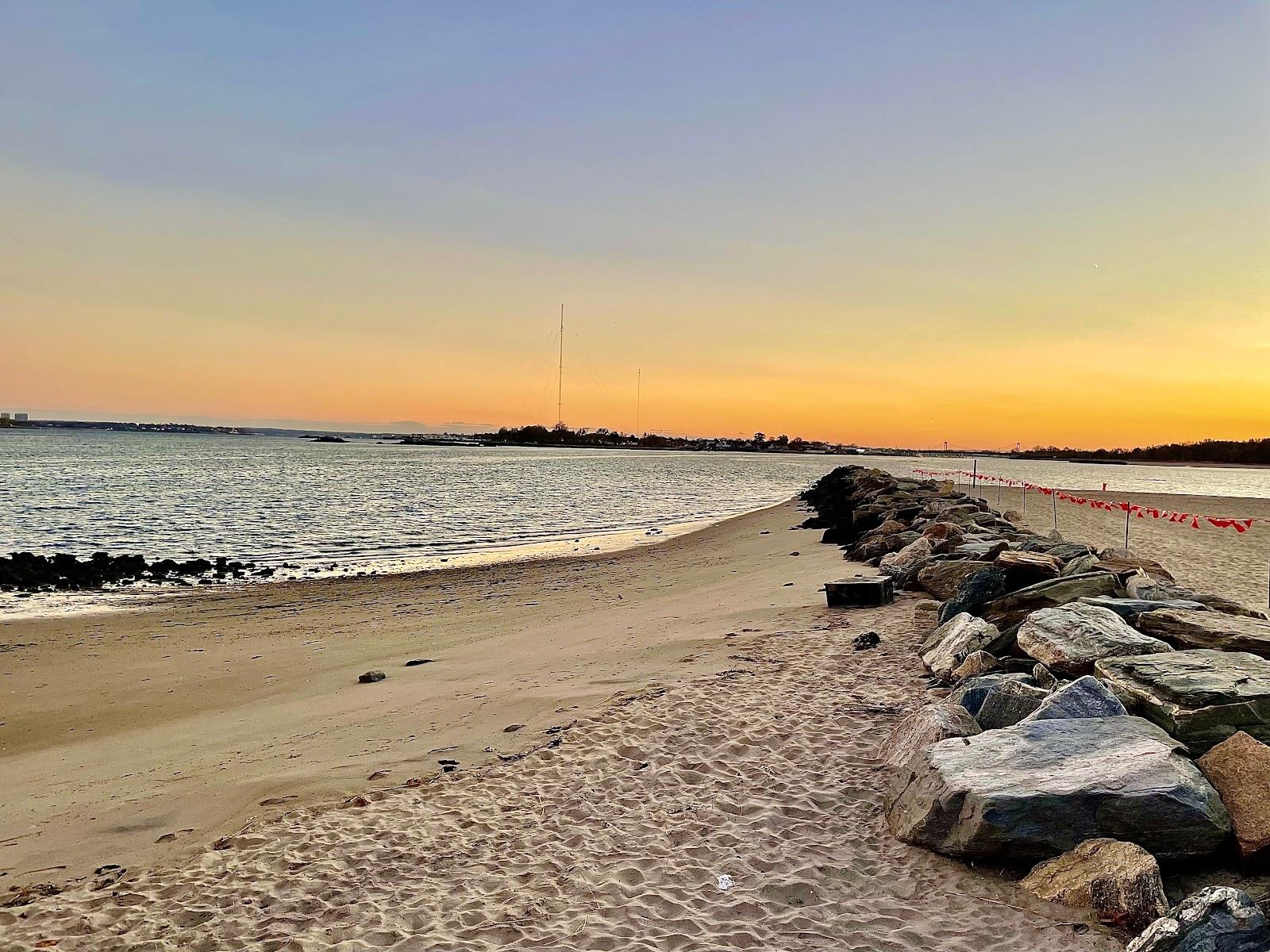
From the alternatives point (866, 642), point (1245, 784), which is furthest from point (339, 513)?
point (1245, 784)

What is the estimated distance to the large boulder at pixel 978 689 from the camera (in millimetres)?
6191

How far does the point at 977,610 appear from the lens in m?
8.88

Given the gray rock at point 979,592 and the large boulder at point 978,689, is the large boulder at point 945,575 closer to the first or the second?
the gray rock at point 979,592

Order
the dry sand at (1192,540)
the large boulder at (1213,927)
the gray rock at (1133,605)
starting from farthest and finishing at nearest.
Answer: the dry sand at (1192,540), the gray rock at (1133,605), the large boulder at (1213,927)

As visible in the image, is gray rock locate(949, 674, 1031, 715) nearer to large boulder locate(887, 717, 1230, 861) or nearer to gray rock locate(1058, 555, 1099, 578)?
large boulder locate(887, 717, 1230, 861)

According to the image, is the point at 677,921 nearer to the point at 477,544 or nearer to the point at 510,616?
the point at 510,616

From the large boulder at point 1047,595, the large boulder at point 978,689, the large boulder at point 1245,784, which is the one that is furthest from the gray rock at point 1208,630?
the large boulder at point 1245,784

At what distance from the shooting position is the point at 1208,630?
6566 millimetres

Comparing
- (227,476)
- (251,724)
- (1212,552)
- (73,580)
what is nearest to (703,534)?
(1212,552)

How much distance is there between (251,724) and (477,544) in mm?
17732

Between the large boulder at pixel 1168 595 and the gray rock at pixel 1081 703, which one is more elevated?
the large boulder at pixel 1168 595

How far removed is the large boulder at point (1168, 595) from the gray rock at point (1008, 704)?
10.8 ft

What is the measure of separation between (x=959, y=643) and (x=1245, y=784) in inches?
142

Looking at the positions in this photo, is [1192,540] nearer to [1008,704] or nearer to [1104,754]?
[1008,704]
